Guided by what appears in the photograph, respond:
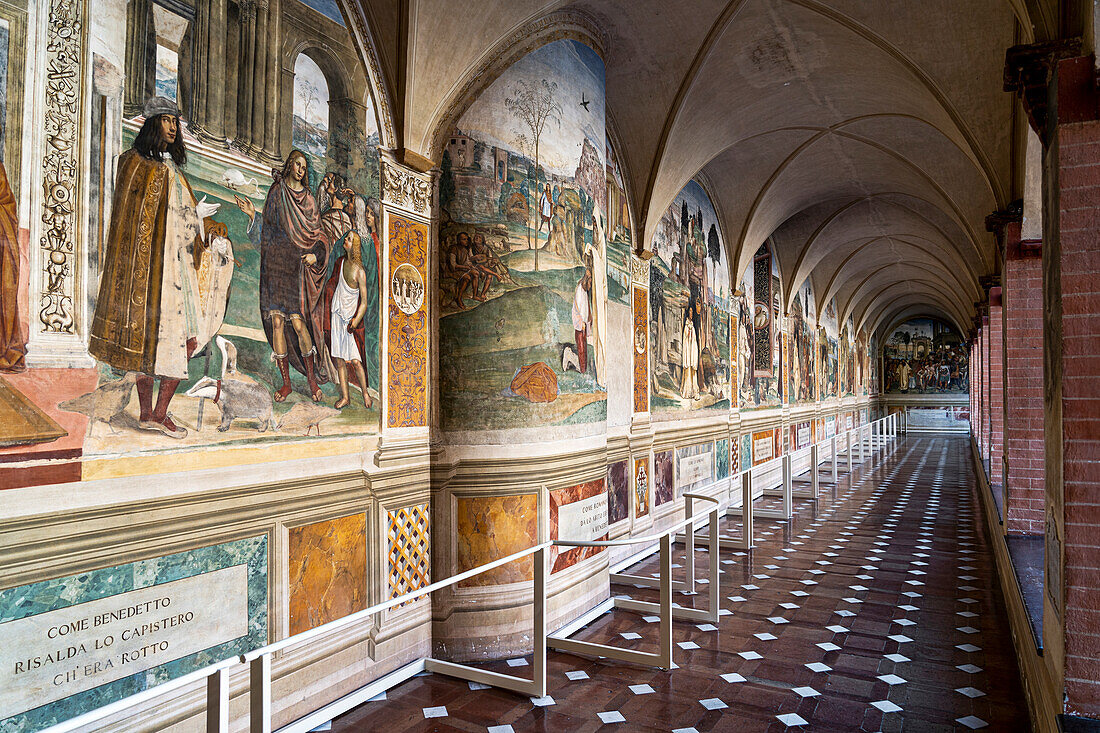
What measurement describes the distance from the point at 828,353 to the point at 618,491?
66.1 ft

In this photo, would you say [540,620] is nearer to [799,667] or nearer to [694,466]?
[799,667]

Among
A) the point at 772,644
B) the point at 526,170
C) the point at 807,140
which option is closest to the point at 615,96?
the point at 526,170

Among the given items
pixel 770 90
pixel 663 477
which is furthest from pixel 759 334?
pixel 770 90

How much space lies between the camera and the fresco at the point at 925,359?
41500mm

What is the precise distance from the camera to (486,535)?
6.22 metres

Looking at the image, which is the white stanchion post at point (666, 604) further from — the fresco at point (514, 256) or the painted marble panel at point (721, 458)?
the painted marble panel at point (721, 458)

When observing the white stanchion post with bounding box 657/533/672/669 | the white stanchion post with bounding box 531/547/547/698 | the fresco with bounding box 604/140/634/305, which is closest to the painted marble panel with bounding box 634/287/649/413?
the fresco with bounding box 604/140/634/305

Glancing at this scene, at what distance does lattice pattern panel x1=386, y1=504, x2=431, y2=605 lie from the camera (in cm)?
566

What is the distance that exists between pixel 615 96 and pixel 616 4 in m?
1.61

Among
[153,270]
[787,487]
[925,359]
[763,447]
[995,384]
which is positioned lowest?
[787,487]

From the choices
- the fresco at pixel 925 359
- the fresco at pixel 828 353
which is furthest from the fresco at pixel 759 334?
the fresco at pixel 925 359

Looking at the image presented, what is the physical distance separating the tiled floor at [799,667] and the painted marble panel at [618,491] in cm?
86

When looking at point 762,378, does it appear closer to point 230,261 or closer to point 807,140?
point 807,140

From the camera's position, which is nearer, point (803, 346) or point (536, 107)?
point (536, 107)
